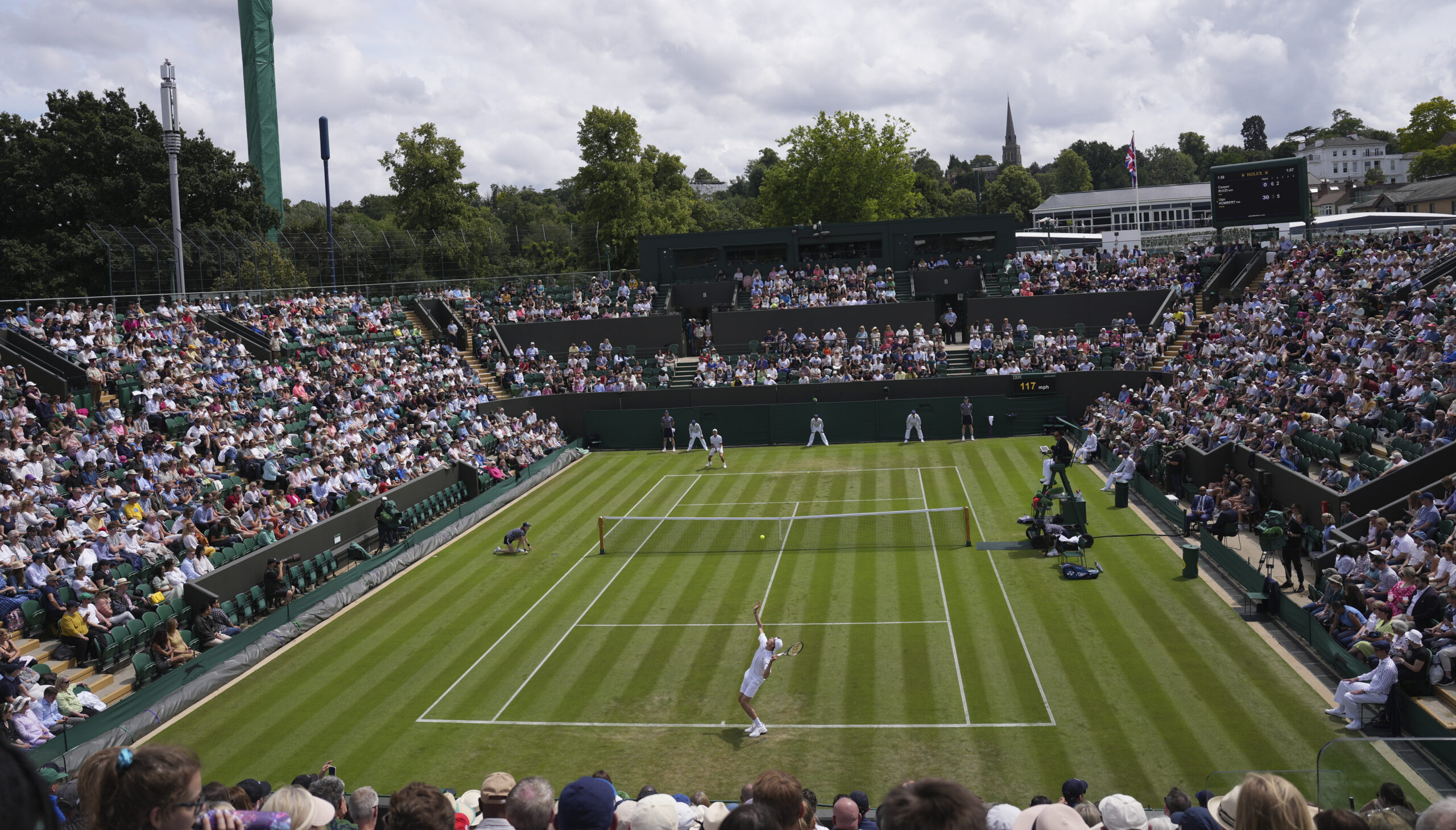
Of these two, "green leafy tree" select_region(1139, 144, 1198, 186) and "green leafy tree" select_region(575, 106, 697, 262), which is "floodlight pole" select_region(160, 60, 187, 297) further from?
"green leafy tree" select_region(1139, 144, 1198, 186)

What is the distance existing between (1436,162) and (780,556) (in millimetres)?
106891

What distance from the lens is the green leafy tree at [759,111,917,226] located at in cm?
8044

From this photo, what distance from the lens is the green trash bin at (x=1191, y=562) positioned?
68.1ft

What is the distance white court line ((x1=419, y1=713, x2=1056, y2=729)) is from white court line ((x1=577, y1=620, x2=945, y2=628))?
408cm

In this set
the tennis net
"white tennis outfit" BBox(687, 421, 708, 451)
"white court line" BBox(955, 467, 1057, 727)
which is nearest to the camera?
"white court line" BBox(955, 467, 1057, 727)

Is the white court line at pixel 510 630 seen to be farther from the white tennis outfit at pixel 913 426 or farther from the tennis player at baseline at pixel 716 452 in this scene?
the white tennis outfit at pixel 913 426

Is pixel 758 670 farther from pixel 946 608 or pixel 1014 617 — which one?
pixel 1014 617

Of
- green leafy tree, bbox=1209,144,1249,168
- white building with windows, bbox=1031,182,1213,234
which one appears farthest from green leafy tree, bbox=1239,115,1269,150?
white building with windows, bbox=1031,182,1213,234

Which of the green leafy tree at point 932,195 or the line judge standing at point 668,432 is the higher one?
the green leafy tree at point 932,195

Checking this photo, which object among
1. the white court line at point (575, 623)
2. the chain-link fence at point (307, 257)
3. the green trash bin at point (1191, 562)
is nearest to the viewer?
the white court line at point (575, 623)

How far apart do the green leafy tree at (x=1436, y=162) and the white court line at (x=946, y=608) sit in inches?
3762

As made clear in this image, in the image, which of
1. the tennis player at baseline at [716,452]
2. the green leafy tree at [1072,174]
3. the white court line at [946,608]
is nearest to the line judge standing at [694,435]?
the tennis player at baseline at [716,452]

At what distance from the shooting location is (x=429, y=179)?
2731 inches

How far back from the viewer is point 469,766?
559 inches
